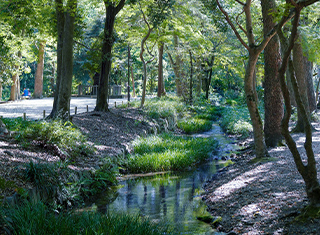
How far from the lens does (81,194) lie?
669cm

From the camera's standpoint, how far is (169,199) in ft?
22.7

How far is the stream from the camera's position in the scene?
18.6ft

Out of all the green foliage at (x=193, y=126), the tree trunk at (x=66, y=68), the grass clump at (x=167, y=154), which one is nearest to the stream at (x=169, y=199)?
the grass clump at (x=167, y=154)

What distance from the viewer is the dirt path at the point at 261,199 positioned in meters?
4.64

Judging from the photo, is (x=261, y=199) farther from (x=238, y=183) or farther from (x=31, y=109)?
(x=31, y=109)

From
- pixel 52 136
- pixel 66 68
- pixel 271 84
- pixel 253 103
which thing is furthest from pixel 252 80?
pixel 66 68

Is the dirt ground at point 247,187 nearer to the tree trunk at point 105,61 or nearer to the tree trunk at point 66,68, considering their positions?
the tree trunk at point 66,68

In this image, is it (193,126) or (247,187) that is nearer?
(247,187)

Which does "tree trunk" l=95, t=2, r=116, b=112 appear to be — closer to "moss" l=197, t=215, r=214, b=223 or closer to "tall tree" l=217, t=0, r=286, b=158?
"tall tree" l=217, t=0, r=286, b=158

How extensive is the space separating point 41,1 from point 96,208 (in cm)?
915

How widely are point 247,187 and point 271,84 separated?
4377 mm

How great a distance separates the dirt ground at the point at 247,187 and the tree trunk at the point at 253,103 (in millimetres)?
440

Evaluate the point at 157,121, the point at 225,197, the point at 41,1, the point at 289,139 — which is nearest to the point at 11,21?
the point at 41,1

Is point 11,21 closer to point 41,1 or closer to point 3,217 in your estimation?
point 41,1
